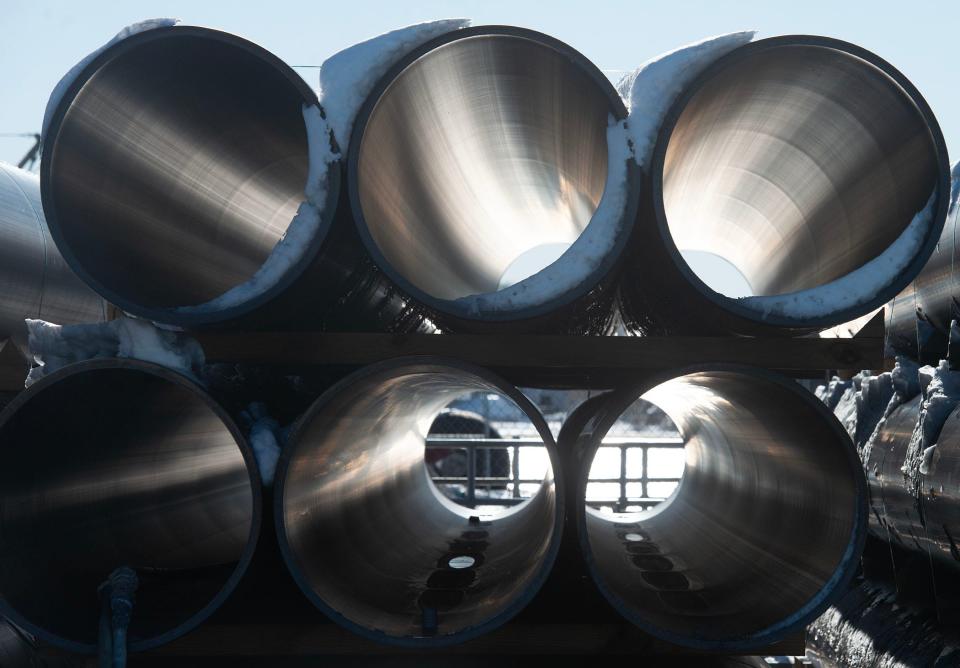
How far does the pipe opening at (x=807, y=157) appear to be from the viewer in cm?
247

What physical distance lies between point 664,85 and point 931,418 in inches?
67.8

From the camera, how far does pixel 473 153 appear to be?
368cm

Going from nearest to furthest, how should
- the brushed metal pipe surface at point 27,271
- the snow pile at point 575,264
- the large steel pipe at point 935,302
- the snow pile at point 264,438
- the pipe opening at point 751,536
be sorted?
the snow pile at point 575,264
the snow pile at point 264,438
the pipe opening at point 751,536
the large steel pipe at point 935,302
the brushed metal pipe surface at point 27,271

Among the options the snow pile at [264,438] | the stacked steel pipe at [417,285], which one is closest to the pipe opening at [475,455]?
the stacked steel pipe at [417,285]

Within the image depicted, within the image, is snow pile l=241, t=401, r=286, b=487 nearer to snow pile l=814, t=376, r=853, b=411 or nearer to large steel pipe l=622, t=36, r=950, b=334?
large steel pipe l=622, t=36, r=950, b=334

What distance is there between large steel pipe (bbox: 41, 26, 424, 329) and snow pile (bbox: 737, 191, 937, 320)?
119 cm

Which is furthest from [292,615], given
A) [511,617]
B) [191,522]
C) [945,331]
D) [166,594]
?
[945,331]

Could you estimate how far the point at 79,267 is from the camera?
2408 millimetres

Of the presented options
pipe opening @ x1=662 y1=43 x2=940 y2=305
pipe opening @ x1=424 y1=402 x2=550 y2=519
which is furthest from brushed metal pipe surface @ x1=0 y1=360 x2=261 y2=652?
pipe opening @ x1=424 y1=402 x2=550 y2=519

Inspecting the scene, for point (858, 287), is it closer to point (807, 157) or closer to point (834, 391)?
point (807, 157)

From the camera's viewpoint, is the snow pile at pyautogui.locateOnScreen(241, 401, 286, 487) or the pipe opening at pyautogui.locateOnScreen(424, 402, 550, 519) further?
the pipe opening at pyautogui.locateOnScreen(424, 402, 550, 519)

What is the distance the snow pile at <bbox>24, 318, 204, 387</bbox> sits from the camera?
243cm

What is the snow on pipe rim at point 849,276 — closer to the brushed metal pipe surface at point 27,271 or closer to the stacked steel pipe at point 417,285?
the stacked steel pipe at point 417,285

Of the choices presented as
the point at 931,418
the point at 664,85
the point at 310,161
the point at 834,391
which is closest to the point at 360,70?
the point at 310,161
